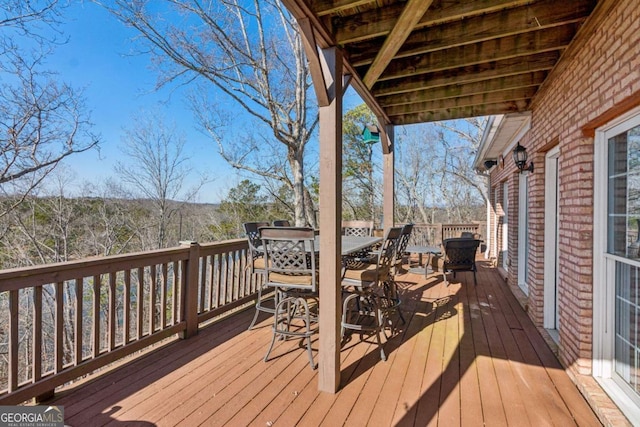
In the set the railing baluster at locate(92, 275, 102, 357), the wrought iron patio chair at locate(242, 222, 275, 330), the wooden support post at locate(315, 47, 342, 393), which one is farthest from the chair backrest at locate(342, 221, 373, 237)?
the railing baluster at locate(92, 275, 102, 357)

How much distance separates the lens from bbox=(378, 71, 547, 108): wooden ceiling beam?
132 inches

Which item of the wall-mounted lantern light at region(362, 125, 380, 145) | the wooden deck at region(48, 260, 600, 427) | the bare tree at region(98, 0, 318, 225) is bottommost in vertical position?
the wooden deck at region(48, 260, 600, 427)

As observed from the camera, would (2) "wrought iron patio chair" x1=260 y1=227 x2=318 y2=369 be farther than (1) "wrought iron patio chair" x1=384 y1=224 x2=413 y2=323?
No

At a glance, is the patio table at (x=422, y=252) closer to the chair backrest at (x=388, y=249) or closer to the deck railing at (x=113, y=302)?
the chair backrest at (x=388, y=249)

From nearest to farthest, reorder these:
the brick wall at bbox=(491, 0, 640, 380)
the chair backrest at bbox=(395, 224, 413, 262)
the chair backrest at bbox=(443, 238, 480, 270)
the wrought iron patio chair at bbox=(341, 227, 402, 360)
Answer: the brick wall at bbox=(491, 0, 640, 380) < the wrought iron patio chair at bbox=(341, 227, 402, 360) < the chair backrest at bbox=(395, 224, 413, 262) < the chair backrest at bbox=(443, 238, 480, 270)

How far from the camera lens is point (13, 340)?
193 centimetres

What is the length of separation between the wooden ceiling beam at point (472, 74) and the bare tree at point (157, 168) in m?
10.9

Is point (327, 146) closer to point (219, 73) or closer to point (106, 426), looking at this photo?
point (106, 426)

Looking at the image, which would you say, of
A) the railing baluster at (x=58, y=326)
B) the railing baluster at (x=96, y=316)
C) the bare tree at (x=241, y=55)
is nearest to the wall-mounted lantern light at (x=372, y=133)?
the bare tree at (x=241, y=55)

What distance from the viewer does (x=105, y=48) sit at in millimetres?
7508

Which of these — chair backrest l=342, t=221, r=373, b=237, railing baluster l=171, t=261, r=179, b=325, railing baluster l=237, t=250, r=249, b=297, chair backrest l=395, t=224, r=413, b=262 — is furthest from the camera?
chair backrest l=342, t=221, r=373, b=237

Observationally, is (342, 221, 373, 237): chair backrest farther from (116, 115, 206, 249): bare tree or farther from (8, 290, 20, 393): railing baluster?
(116, 115, 206, 249): bare tree

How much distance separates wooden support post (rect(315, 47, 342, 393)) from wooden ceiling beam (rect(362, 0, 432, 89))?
1.70ft

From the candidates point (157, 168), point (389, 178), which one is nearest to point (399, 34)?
point (389, 178)
